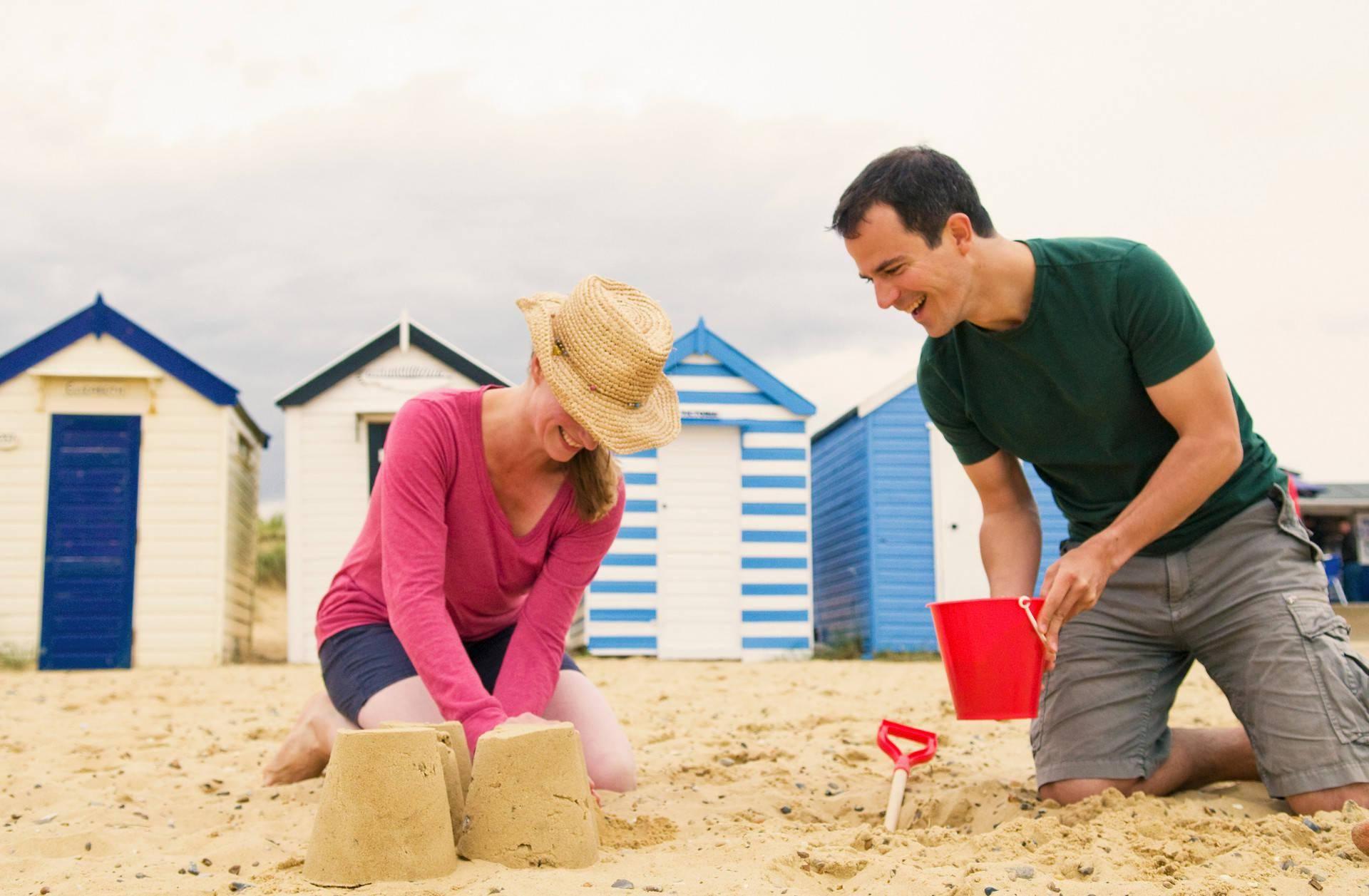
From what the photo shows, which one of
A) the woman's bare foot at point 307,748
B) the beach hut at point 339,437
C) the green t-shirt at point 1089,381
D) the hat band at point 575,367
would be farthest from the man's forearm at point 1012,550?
the beach hut at point 339,437

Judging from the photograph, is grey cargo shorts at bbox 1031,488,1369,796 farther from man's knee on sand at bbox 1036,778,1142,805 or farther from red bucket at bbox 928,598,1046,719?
red bucket at bbox 928,598,1046,719

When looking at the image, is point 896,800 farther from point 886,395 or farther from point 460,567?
point 886,395

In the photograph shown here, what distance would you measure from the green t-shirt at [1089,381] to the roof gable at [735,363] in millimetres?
6782

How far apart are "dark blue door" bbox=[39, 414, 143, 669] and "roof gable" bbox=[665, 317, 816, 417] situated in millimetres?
4778

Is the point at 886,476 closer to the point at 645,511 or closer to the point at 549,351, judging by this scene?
the point at 645,511

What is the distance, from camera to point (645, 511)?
31.9ft

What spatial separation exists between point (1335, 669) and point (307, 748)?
2749 millimetres

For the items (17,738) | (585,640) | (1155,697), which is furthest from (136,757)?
(585,640)

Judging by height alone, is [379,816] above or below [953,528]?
below

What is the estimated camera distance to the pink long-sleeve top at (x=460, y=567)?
259cm

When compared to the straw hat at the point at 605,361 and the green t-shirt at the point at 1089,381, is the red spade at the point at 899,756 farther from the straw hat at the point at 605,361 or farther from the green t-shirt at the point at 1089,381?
the straw hat at the point at 605,361

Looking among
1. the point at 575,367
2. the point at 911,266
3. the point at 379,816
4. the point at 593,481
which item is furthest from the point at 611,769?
the point at 911,266

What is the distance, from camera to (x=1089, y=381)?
272 centimetres

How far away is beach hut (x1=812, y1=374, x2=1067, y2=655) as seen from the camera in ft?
32.4
